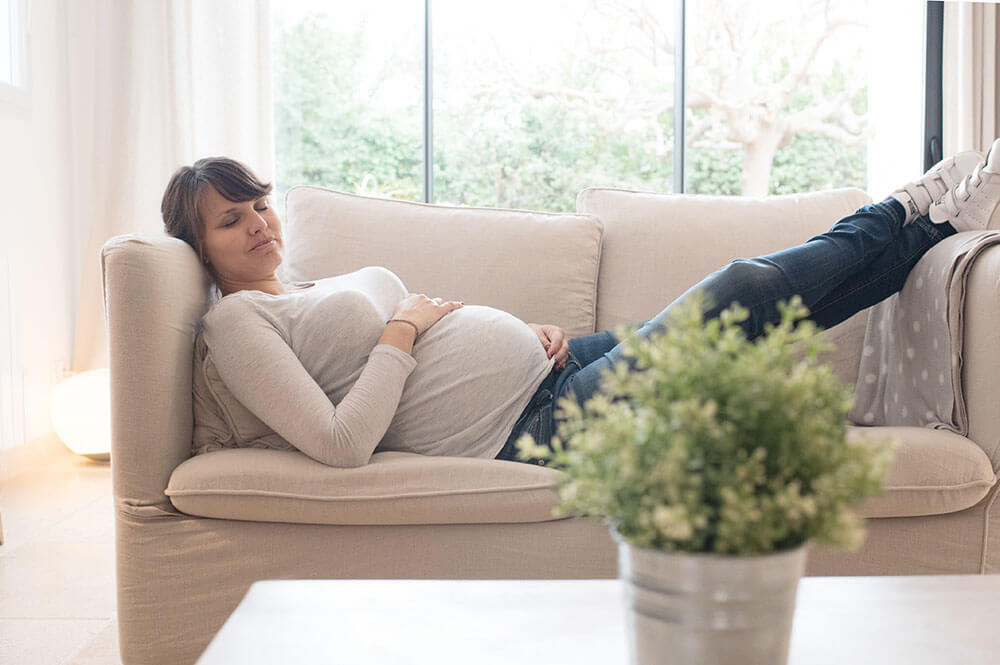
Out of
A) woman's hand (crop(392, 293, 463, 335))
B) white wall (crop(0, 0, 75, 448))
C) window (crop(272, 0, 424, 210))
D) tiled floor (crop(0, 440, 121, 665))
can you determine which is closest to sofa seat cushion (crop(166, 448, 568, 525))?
woman's hand (crop(392, 293, 463, 335))

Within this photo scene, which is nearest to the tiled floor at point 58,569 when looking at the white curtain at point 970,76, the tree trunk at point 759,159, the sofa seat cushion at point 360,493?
the sofa seat cushion at point 360,493

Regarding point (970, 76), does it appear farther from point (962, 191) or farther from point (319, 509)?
point (319, 509)

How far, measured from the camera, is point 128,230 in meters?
3.37

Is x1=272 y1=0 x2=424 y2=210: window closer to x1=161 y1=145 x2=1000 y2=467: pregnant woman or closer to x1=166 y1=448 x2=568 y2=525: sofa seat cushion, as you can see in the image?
x1=161 y1=145 x2=1000 y2=467: pregnant woman

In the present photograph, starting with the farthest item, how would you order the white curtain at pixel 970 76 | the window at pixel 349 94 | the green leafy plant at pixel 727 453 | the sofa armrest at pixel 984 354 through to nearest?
the window at pixel 349 94
the white curtain at pixel 970 76
the sofa armrest at pixel 984 354
the green leafy plant at pixel 727 453

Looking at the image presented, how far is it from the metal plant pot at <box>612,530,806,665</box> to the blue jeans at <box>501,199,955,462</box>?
978 millimetres

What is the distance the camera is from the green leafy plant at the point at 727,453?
0.55 metres

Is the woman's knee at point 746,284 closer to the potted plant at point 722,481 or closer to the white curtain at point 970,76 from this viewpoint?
the potted plant at point 722,481

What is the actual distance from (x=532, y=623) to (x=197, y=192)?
118 centimetres

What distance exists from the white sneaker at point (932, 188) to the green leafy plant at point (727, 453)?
1.38 meters

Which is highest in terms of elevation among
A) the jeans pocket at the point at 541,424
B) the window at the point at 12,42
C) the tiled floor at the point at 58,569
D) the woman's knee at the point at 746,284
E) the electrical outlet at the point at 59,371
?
the window at the point at 12,42

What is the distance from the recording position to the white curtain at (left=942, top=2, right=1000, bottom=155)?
3902mm

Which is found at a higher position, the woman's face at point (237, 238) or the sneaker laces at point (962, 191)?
the sneaker laces at point (962, 191)

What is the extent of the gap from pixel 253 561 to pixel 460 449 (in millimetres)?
391
